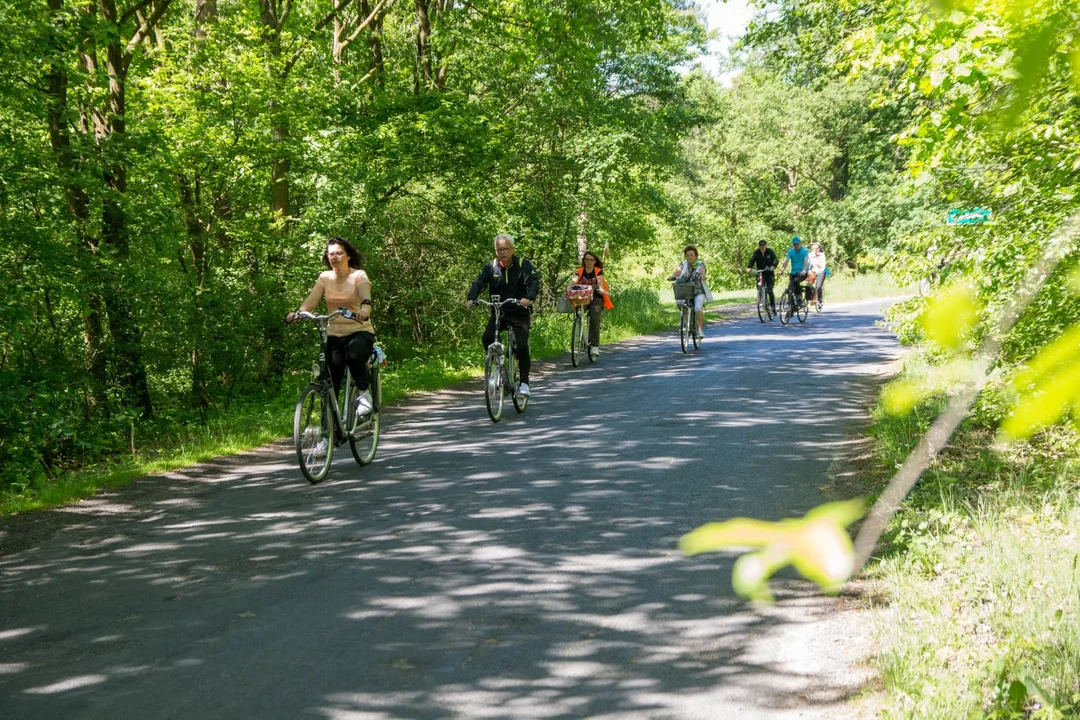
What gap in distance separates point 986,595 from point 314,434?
5.61 metres

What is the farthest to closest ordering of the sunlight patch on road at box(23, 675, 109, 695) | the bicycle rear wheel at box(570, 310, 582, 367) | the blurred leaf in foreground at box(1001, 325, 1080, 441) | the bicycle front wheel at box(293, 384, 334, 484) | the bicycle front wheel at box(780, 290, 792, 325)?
the bicycle front wheel at box(780, 290, 792, 325) → the bicycle rear wheel at box(570, 310, 582, 367) → the bicycle front wheel at box(293, 384, 334, 484) → the sunlight patch on road at box(23, 675, 109, 695) → the blurred leaf in foreground at box(1001, 325, 1080, 441)

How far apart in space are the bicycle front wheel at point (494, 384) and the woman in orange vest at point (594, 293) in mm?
6056

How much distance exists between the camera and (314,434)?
8570 millimetres

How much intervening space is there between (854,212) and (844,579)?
44.6m

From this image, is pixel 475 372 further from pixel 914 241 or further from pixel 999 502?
pixel 999 502

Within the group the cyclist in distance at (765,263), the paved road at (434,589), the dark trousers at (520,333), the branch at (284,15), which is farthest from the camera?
the cyclist in distance at (765,263)

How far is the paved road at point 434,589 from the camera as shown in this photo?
4297 millimetres

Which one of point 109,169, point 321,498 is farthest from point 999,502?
point 109,169

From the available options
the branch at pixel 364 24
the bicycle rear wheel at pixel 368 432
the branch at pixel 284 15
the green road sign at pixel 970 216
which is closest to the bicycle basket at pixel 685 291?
the branch at pixel 364 24

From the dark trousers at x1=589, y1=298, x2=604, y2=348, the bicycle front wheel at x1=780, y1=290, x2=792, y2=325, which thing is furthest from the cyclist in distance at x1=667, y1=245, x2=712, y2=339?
the bicycle front wheel at x1=780, y1=290, x2=792, y2=325

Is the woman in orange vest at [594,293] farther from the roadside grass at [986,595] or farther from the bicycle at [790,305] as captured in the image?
the roadside grass at [986,595]

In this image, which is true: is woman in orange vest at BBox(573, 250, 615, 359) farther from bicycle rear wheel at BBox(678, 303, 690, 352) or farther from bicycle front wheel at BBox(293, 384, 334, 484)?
bicycle front wheel at BBox(293, 384, 334, 484)

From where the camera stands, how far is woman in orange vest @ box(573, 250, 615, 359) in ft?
57.0

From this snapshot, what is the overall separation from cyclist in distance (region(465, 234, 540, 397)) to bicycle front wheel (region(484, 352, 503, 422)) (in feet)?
0.88
